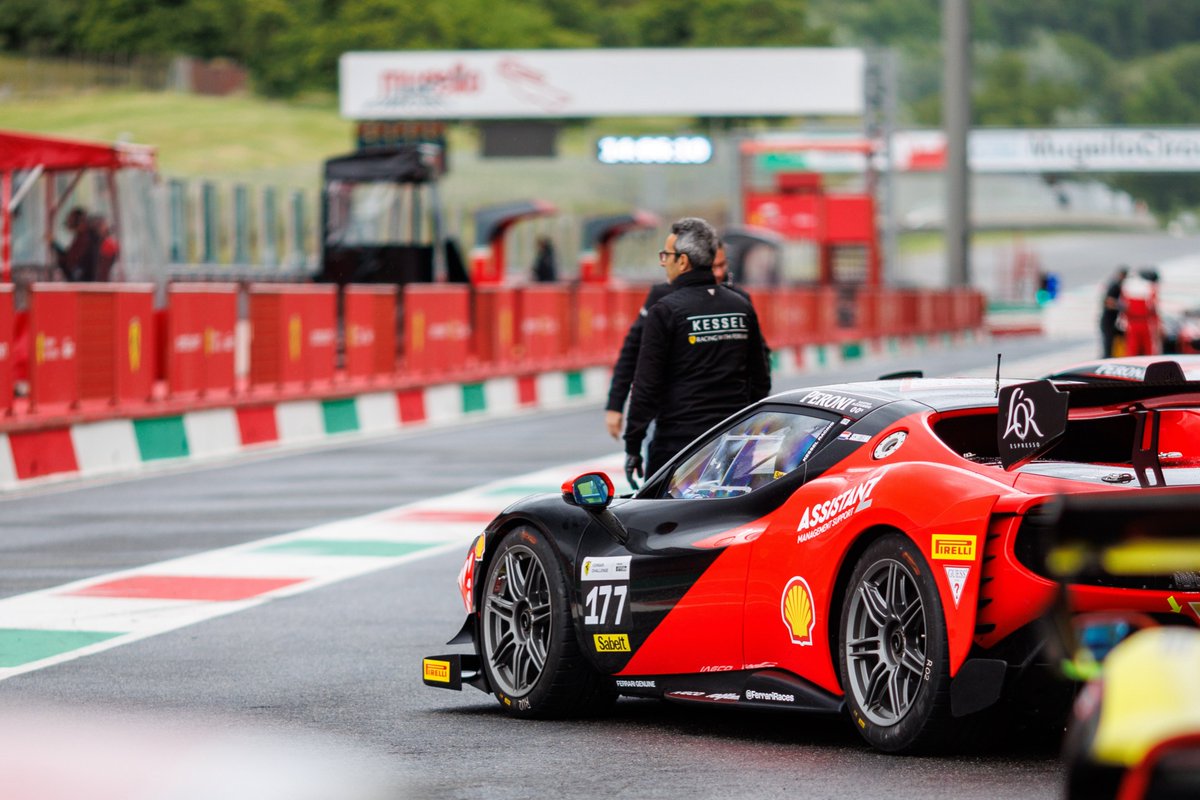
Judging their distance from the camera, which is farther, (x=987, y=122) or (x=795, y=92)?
(x=987, y=122)

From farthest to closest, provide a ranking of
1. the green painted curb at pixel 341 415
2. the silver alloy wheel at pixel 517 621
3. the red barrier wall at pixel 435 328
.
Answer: the red barrier wall at pixel 435 328 → the green painted curb at pixel 341 415 → the silver alloy wheel at pixel 517 621

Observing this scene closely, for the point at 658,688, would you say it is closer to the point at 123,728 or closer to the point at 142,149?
the point at 123,728

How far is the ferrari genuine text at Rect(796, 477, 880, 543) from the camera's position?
21.3 feet

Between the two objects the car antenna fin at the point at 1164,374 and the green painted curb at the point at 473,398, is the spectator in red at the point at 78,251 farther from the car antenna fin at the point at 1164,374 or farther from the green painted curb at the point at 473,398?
the car antenna fin at the point at 1164,374

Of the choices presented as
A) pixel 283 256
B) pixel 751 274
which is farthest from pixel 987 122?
pixel 283 256

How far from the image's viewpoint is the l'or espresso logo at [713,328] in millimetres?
9703

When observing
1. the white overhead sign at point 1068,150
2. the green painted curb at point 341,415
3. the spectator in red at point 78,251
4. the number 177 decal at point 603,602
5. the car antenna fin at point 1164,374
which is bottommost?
the green painted curb at point 341,415

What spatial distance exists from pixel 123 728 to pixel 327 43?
470 feet

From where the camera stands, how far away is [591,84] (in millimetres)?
75750

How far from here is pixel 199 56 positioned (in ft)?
532

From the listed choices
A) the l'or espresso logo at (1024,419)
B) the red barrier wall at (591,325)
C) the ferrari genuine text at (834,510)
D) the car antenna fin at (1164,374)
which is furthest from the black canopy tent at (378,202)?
the l'or espresso logo at (1024,419)

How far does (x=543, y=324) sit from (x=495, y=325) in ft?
6.83

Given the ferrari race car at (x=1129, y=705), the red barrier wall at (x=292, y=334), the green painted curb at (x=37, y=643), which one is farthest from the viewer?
the red barrier wall at (x=292, y=334)

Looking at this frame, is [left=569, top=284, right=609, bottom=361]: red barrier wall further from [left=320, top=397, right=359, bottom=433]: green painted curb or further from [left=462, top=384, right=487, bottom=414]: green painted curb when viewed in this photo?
[left=320, top=397, right=359, bottom=433]: green painted curb
